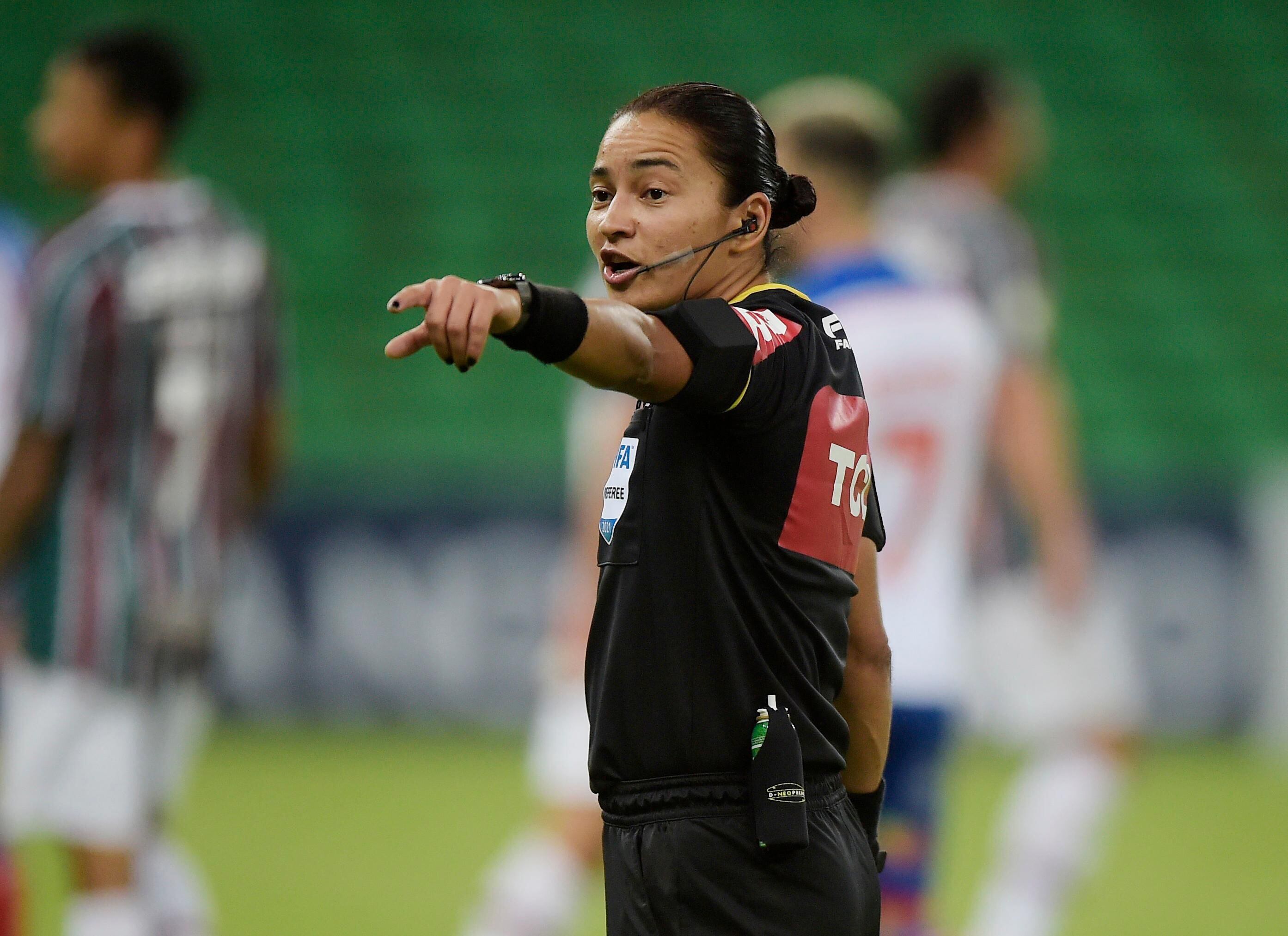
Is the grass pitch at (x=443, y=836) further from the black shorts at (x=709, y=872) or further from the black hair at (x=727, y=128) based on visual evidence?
the black hair at (x=727, y=128)

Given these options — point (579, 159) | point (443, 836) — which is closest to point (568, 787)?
point (443, 836)

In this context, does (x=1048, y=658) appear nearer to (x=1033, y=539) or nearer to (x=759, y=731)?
(x=1033, y=539)

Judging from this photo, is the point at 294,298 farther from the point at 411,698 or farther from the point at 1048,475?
the point at 1048,475

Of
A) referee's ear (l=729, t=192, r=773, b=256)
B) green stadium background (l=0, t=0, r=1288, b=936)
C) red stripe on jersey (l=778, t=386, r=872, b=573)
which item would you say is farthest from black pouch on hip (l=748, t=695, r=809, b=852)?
green stadium background (l=0, t=0, r=1288, b=936)

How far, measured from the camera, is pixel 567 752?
444cm

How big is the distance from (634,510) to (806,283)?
5.98 feet

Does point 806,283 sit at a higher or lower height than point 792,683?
higher

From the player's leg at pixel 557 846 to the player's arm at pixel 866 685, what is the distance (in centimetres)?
188

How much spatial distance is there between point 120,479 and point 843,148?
5.87 feet

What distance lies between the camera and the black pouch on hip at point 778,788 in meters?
2.20

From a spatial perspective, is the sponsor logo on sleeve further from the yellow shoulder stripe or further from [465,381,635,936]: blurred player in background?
[465,381,635,936]: blurred player in background

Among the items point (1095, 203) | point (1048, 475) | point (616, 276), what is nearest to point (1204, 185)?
point (1095, 203)

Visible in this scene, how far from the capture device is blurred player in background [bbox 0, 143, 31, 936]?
4.13 metres

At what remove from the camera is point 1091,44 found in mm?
14125
